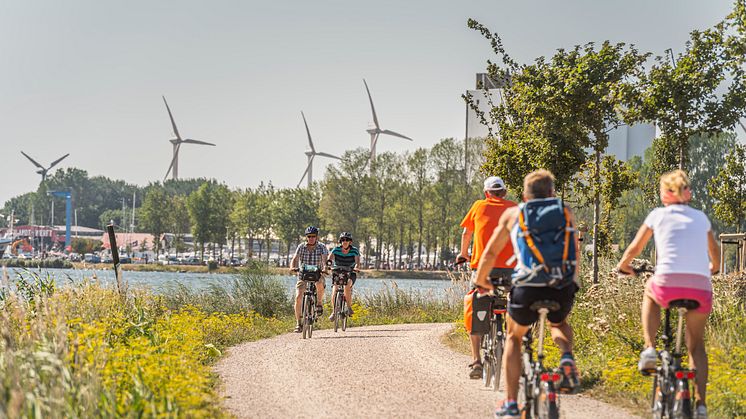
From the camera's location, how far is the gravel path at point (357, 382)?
8625 millimetres

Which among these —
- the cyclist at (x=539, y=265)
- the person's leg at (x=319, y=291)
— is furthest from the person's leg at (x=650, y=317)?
the person's leg at (x=319, y=291)

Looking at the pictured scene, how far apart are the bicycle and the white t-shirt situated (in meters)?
2.53

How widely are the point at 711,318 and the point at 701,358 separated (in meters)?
4.36

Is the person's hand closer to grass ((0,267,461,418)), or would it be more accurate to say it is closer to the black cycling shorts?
the black cycling shorts

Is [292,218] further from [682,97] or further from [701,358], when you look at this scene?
[701,358]

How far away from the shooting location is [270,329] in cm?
1806

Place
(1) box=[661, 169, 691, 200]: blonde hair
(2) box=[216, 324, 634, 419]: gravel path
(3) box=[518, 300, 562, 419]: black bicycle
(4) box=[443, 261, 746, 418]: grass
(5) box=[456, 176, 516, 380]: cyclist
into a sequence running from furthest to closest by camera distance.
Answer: (5) box=[456, 176, 516, 380]: cyclist < (2) box=[216, 324, 634, 419]: gravel path < (4) box=[443, 261, 746, 418]: grass < (1) box=[661, 169, 691, 200]: blonde hair < (3) box=[518, 300, 562, 419]: black bicycle

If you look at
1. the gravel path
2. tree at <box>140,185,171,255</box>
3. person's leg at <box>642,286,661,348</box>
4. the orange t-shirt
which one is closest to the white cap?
the orange t-shirt

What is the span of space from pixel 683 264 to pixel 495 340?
10.1ft

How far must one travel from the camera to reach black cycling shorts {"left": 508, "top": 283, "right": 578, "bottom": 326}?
21.5 ft

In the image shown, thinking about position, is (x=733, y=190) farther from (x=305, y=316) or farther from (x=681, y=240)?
(x=681, y=240)

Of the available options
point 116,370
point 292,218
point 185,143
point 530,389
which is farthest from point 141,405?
point 185,143

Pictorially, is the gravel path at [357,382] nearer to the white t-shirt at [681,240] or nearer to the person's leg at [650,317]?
the person's leg at [650,317]

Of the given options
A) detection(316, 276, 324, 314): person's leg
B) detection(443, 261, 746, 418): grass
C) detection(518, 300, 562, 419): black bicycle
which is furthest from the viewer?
detection(316, 276, 324, 314): person's leg
